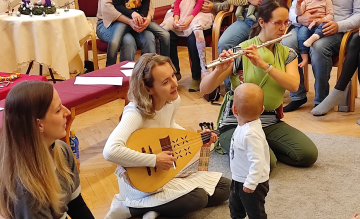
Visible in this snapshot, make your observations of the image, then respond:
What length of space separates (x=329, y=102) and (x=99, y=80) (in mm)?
1618

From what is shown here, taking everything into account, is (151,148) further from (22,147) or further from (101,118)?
(101,118)

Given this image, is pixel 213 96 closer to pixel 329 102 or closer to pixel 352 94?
pixel 329 102

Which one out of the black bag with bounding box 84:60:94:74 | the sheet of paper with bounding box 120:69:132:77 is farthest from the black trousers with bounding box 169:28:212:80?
the sheet of paper with bounding box 120:69:132:77

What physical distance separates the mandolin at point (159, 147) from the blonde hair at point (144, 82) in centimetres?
10

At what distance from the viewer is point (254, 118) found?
1.72m

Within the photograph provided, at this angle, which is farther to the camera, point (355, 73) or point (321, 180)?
point (355, 73)

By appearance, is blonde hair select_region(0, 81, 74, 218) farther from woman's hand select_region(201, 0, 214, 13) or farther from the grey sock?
woman's hand select_region(201, 0, 214, 13)

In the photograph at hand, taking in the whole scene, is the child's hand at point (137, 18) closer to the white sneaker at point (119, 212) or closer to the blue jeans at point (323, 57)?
the blue jeans at point (323, 57)

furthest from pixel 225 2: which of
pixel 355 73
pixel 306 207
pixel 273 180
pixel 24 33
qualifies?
pixel 306 207

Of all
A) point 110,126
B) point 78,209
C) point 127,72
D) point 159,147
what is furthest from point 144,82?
point 110,126

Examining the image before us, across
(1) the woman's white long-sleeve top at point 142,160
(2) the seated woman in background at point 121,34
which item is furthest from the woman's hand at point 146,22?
(1) the woman's white long-sleeve top at point 142,160

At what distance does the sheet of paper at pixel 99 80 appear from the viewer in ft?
8.93

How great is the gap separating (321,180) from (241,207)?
2.27 feet

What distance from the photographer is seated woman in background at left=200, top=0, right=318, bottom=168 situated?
2441mm
